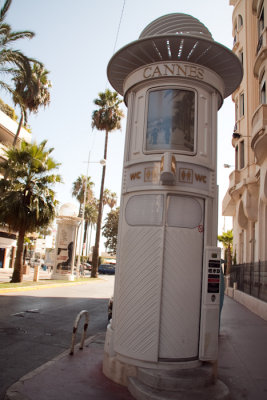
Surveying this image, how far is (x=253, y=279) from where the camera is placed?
54.1 ft

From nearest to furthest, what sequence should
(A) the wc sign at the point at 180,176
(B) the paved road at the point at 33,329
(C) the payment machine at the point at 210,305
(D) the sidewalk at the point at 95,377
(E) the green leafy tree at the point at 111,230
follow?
(D) the sidewalk at the point at 95,377 < (C) the payment machine at the point at 210,305 < (A) the wc sign at the point at 180,176 < (B) the paved road at the point at 33,329 < (E) the green leafy tree at the point at 111,230

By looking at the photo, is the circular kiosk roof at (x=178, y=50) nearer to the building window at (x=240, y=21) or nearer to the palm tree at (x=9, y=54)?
the palm tree at (x=9, y=54)

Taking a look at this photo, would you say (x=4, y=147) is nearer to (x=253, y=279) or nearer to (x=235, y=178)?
(x=235, y=178)

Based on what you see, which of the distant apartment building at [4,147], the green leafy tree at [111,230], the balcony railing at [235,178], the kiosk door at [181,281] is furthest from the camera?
the green leafy tree at [111,230]

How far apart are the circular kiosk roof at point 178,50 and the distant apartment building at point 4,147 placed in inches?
1182

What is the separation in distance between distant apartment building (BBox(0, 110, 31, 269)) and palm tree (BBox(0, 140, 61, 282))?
14593mm

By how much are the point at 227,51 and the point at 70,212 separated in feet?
79.1

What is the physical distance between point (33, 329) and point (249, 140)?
17298mm

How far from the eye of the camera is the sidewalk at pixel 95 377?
15.5ft

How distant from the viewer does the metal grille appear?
1445cm

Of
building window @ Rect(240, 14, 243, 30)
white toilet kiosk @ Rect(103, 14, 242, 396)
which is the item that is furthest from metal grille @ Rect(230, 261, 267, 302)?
building window @ Rect(240, 14, 243, 30)

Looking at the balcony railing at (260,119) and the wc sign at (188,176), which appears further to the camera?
the balcony railing at (260,119)

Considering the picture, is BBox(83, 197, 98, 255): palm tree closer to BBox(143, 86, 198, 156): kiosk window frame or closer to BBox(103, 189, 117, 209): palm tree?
BBox(103, 189, 117, 209): palm tree

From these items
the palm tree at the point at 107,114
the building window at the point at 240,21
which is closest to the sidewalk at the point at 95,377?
the building window at the point at 240,21
